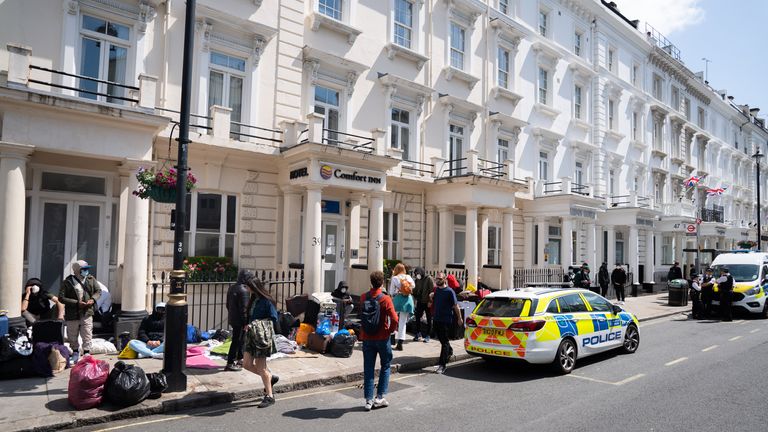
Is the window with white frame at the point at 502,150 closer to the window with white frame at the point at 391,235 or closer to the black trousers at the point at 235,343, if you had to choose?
the window with white frame at the point at 391,235

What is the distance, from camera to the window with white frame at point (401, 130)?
1769 cm

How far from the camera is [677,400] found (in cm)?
718

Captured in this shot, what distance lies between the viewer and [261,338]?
22.2 feet

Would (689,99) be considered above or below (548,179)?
above

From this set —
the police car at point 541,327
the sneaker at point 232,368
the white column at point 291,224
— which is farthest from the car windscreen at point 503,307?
the white column at point 291,224

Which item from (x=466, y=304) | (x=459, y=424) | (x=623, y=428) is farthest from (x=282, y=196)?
(x=623, y=428)

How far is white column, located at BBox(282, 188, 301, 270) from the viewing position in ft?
45.2

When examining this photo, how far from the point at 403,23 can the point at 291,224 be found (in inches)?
360

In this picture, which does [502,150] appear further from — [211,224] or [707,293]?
[211,224]

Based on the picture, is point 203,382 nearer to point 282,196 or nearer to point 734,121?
point 282,196

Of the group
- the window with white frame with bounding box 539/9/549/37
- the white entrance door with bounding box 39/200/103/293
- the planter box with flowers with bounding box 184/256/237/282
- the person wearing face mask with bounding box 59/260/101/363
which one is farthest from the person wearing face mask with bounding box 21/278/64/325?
the window with white frame with bounding box 539/9/549/37

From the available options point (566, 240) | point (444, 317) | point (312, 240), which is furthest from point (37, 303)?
point (566, 240)

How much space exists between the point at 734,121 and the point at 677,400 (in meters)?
51.0

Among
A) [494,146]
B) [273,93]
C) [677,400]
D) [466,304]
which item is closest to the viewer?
[677,400]
